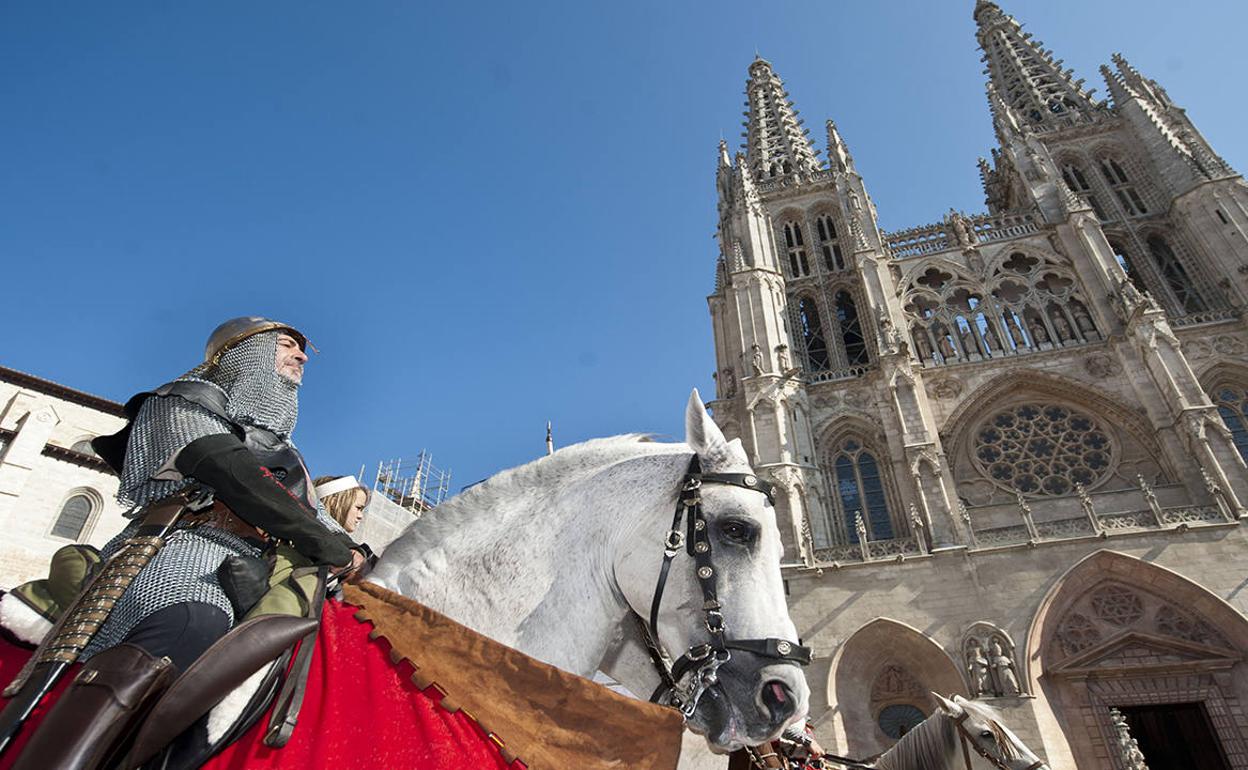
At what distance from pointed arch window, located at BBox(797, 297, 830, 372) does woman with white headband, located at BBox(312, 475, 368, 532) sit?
19.6m

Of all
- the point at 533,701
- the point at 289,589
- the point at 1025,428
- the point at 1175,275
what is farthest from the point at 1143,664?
the point at 289,589

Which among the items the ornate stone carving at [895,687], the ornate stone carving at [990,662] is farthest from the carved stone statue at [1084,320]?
the ornate stone carving at [895,687]

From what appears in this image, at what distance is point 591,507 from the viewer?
2.06 meters

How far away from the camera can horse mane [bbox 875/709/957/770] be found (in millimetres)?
6371

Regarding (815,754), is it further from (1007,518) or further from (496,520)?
(1007,518)

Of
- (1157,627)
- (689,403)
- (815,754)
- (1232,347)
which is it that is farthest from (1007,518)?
(689,403)

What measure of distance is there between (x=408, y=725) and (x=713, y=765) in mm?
3426

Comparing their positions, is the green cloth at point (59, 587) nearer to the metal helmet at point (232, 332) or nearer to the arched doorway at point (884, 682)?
the metal helmet at point (232, 332)

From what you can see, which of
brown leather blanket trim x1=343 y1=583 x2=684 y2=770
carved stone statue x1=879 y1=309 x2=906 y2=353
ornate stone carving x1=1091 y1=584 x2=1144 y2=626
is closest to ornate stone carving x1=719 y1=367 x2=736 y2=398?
carved stone statue x1=879 y1=309 x2=906 y2=353

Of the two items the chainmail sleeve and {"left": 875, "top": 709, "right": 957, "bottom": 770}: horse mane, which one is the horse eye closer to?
the chainmail sleeve

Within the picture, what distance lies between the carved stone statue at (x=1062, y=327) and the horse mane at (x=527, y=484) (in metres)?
21.3

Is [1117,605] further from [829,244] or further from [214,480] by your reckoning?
[214,480]

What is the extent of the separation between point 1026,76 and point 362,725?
38.2 metres

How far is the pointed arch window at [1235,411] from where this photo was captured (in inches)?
632
